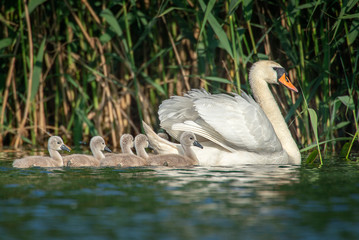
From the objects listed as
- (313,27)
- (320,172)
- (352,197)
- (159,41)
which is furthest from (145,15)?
(352,197)

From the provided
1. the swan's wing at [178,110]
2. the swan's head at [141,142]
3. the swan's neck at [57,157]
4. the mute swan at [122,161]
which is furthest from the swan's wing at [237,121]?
the swan's neck at [57,157]

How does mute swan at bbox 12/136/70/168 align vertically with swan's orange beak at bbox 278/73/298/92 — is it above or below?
below

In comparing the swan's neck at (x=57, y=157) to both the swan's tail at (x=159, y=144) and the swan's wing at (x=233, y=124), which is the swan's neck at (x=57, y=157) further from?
the swan's wing at (x=233, y=124)

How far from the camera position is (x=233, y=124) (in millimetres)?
6734

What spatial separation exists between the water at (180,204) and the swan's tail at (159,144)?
80cm

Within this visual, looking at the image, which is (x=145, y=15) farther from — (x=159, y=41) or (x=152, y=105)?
(x=152, y=105)

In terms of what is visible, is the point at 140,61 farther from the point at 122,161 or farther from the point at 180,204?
the point at 180,204

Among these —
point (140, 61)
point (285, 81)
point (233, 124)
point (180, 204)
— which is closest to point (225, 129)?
point (233, 124)

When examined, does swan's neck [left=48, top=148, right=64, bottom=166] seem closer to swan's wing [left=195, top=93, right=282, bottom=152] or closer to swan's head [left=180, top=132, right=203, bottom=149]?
swan's head [left=180, top=132, right=203, bottom=149]

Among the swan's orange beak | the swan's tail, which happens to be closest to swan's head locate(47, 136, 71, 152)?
the swan's tail

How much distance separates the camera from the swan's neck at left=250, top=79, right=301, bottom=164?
731 cm

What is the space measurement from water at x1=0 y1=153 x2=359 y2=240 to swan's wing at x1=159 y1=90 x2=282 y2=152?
54 cm

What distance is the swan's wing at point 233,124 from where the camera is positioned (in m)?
6.71

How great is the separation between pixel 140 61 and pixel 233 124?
355cm
